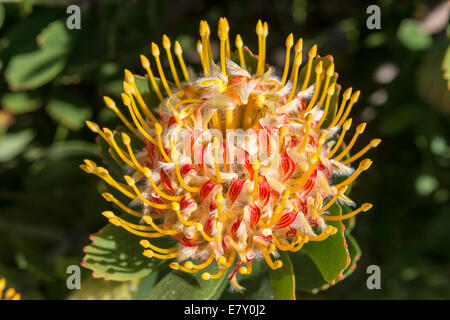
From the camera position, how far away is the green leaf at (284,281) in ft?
3.27

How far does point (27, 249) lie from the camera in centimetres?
143

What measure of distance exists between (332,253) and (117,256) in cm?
45

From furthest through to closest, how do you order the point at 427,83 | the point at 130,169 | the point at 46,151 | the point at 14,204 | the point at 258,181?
the point at 14,204 < the point at 46,151 < the point at 427,83 < the point at 130,169 < the point at 258,181

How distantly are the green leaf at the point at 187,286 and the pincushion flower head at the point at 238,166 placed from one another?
0.05 metres

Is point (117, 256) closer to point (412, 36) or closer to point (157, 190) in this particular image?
point (157, 190)

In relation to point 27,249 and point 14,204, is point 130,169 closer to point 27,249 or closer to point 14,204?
point 27,249

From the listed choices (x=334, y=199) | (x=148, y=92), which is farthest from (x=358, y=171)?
(x=148, y=92)

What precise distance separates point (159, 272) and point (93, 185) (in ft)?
1.65

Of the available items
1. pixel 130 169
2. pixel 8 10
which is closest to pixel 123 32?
pixel 8 10

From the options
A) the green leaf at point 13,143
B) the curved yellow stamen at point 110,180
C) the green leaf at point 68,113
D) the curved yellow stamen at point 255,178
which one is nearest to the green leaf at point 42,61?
the green leaf at point 68,113

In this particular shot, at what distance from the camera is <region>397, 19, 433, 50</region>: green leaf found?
4.96ft

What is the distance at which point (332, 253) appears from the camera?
0.97 metres

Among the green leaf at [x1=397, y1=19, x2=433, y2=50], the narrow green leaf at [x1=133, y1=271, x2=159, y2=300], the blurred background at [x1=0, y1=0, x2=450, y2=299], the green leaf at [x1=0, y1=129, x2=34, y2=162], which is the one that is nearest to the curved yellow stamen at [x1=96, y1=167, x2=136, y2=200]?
the narrow green leaf at [x1=133, y1=271, x2=159, y2=300]

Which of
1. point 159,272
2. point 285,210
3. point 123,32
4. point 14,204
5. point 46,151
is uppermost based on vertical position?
point 123,32
